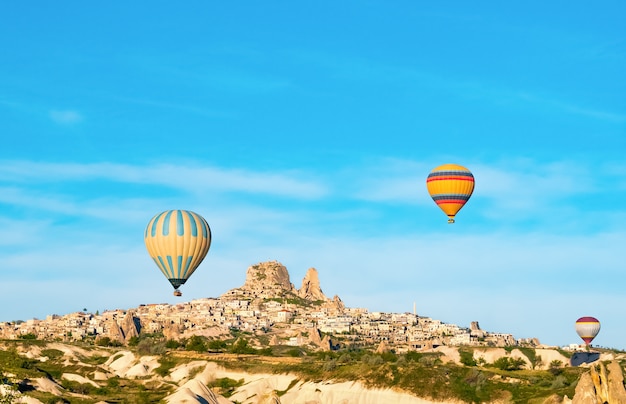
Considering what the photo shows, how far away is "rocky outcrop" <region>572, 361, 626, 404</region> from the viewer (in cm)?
6334

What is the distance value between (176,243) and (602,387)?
2646 inches

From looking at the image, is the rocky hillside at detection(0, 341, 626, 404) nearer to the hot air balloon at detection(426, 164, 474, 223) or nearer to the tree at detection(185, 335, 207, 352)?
the tree at detection(185, 335, 207, 352)

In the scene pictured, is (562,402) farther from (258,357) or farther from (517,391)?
(258,357)

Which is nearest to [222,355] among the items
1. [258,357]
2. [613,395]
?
[258,357]

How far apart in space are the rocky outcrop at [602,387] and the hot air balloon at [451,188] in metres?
64.5

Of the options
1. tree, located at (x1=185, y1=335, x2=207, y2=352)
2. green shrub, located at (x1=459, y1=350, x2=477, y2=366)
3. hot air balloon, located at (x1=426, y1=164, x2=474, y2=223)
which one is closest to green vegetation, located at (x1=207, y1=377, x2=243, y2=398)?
tree, located at (x1=185, y1=335, x2=207, y2=352)

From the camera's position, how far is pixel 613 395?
63406 mm

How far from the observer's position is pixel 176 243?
397 feet

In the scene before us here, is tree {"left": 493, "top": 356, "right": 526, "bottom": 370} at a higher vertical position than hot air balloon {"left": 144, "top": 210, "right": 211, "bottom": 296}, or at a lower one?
lower

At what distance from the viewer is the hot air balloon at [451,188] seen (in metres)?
130

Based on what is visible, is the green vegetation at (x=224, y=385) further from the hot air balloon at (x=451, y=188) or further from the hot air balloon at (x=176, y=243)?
the hot air balloon at (x=451, y=188)

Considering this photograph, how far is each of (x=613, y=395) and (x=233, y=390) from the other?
79.6 meters

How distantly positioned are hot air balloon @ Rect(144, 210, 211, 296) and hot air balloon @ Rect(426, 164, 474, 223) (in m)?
30.9

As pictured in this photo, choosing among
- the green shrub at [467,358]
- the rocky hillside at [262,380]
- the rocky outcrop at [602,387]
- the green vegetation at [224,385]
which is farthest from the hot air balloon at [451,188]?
the rocky outcrop at [602,387]
